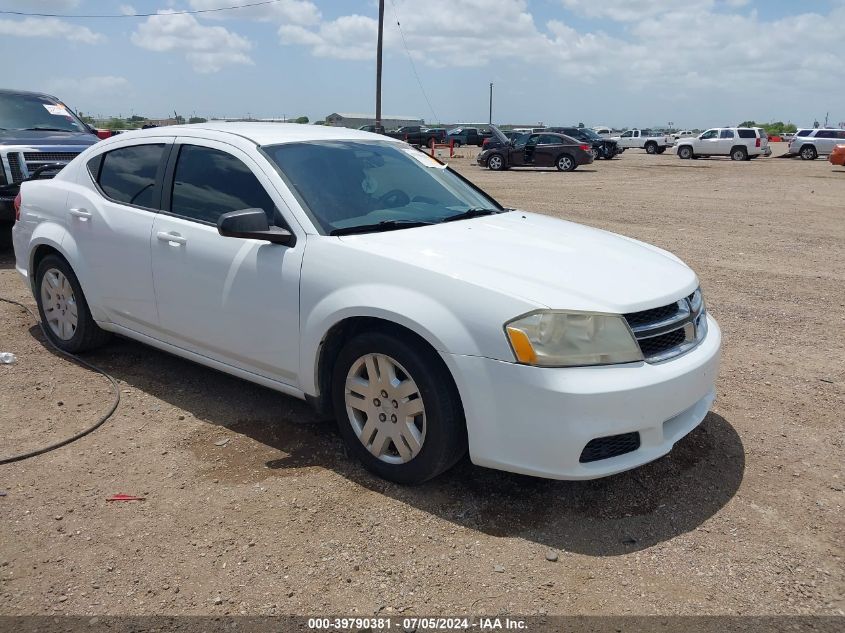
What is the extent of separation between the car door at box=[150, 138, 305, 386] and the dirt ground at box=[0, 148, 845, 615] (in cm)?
53

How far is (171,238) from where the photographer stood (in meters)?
4.22

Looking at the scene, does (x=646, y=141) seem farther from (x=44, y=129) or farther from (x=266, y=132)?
(x=266, y=132)

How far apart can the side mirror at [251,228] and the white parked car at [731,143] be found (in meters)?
35.5

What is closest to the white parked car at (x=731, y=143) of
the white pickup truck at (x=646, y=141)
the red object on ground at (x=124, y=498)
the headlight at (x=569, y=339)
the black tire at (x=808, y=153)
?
the black tire at (x=808, y=153)

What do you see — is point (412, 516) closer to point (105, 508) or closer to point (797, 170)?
point (105, 508)

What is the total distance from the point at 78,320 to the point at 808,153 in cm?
3708

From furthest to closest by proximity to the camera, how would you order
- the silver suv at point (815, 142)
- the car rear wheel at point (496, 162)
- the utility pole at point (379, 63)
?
the silver suv at point (815, 142)
the utility pole at point (379, 63)
the car rear wheel at point (496, 162)

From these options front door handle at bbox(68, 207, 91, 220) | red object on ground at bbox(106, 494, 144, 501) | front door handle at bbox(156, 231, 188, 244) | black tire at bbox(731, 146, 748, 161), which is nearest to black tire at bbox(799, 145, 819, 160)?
black tire at bbox(731, 146, 748, 161)

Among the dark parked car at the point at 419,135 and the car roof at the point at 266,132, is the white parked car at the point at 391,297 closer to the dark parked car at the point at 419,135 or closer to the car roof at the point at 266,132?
the car roof at the point at 266,132

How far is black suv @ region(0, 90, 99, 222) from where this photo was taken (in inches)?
331

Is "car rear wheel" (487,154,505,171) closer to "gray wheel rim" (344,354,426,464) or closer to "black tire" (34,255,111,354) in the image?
"black tire" (34,255,111,354)

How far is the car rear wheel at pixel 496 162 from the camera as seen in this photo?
2800cm

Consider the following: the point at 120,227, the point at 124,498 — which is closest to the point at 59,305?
the point at 120,227

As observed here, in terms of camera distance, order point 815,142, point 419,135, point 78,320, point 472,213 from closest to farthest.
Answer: point 472,213, point 78,320, point 815,142, point 419,135
